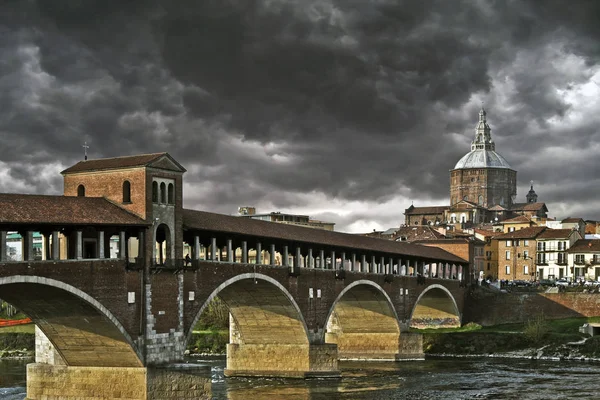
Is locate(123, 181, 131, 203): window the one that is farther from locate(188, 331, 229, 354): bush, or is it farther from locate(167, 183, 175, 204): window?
locate(188, 331, 229, 354): bush

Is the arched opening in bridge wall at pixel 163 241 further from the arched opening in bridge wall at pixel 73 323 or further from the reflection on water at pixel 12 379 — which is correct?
the reflection on water at pixel 12 379

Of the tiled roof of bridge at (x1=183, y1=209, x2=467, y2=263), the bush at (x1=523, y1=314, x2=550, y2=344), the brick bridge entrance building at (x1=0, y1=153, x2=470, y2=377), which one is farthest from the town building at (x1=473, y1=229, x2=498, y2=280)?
the brick bridge entrance building at (x1=0, y1=153, x2=470, y2=377)

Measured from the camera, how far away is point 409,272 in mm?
87062

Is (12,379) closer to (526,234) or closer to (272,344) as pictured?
(272,344)

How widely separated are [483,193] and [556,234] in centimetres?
7210

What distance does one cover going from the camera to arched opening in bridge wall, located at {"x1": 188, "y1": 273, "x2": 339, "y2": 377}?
206 ft

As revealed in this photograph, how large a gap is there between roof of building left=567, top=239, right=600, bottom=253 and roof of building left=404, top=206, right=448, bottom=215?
2689 inches

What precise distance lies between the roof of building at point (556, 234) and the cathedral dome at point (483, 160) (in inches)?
2856

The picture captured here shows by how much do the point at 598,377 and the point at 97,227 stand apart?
3565 cm

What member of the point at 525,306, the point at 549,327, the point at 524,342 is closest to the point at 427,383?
the point at 524,342

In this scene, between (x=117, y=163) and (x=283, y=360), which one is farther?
(x=283, y=360)

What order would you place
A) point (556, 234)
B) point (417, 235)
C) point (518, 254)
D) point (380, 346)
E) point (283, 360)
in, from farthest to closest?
1. point (518, 254)
2. point (417, 235)
3. point (556, 234)
4. point (380, 346)
5. point (283, 360)

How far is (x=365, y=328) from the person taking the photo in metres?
82.9

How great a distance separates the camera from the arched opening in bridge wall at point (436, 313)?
318 feet
